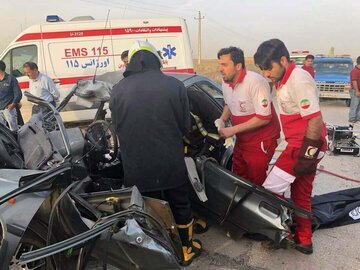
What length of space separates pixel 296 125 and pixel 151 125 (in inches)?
52.0

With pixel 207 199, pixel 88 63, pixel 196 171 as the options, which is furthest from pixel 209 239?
pixel 88 63

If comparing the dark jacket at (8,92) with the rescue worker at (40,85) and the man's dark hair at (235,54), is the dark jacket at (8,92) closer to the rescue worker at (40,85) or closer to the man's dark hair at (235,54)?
the rescue worker at (40,85)

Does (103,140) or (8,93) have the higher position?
(103,140)

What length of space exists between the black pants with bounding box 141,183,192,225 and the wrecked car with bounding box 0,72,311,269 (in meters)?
0.14

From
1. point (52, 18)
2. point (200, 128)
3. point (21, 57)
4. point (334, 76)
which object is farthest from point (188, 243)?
point (334, 76)

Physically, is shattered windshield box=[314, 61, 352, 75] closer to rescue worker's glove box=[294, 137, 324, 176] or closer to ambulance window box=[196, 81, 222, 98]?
ambulance window box=[196, 81, 222, 98]

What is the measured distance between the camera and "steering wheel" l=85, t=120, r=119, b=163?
10.9ft

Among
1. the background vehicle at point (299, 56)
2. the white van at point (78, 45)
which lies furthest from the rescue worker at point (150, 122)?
the background vehicle at point (299, 56)

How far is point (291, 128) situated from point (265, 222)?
85cm

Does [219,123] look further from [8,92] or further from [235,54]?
[8,92]

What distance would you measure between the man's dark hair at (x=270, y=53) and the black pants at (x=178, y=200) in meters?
1.26

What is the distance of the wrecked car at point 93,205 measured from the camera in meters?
1.84

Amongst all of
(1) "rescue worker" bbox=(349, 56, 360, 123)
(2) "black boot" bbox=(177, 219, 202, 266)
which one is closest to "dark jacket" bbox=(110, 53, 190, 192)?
(2) "black boot" bbox=(177, 219, 202, 266)

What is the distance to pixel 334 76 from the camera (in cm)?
1482
